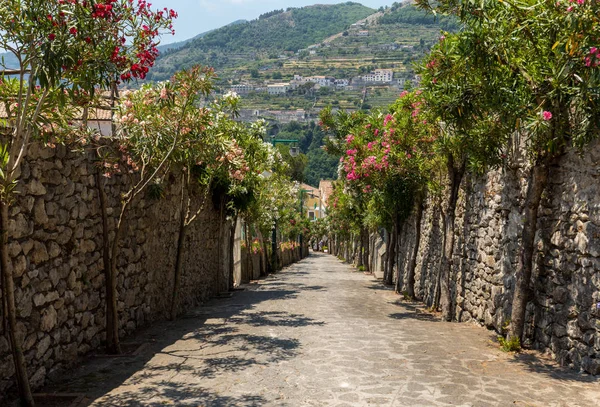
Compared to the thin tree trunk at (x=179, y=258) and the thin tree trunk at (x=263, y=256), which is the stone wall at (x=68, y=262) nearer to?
the thin tree trunk at (x=179, y=258)

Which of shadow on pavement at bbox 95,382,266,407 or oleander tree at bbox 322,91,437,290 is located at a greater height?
oleander tree at bbox 322,91,437,290

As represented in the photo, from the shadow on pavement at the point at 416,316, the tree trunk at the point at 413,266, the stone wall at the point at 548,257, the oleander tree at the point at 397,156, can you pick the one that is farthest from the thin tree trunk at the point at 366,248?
the stone wall at the point at 548,257

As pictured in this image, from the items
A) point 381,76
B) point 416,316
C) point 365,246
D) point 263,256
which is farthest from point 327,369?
point 381,76

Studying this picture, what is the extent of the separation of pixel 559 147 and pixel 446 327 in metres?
5.03

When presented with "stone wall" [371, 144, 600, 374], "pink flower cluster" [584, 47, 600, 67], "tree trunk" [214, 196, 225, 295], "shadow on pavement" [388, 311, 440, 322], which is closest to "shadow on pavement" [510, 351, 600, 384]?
"stone wall" [371, 144, 600, 374]

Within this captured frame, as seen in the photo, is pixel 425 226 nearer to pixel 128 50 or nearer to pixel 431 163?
pixel 431 163

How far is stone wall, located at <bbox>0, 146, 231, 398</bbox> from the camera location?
665 cm

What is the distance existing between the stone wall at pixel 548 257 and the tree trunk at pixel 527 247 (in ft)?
0.65

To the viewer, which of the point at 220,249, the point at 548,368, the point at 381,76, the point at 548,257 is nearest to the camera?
the point at 548,368

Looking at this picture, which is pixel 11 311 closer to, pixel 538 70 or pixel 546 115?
pixel 546 115

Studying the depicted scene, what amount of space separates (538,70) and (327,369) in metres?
4.84

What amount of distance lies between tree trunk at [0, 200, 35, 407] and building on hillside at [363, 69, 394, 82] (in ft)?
628

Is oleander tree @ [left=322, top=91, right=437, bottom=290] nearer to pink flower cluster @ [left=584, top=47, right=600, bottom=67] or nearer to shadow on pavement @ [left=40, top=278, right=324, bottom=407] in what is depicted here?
shadow on pavement @ [left=40, top=278, right=324, bottom=407]

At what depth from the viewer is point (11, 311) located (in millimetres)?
5730
